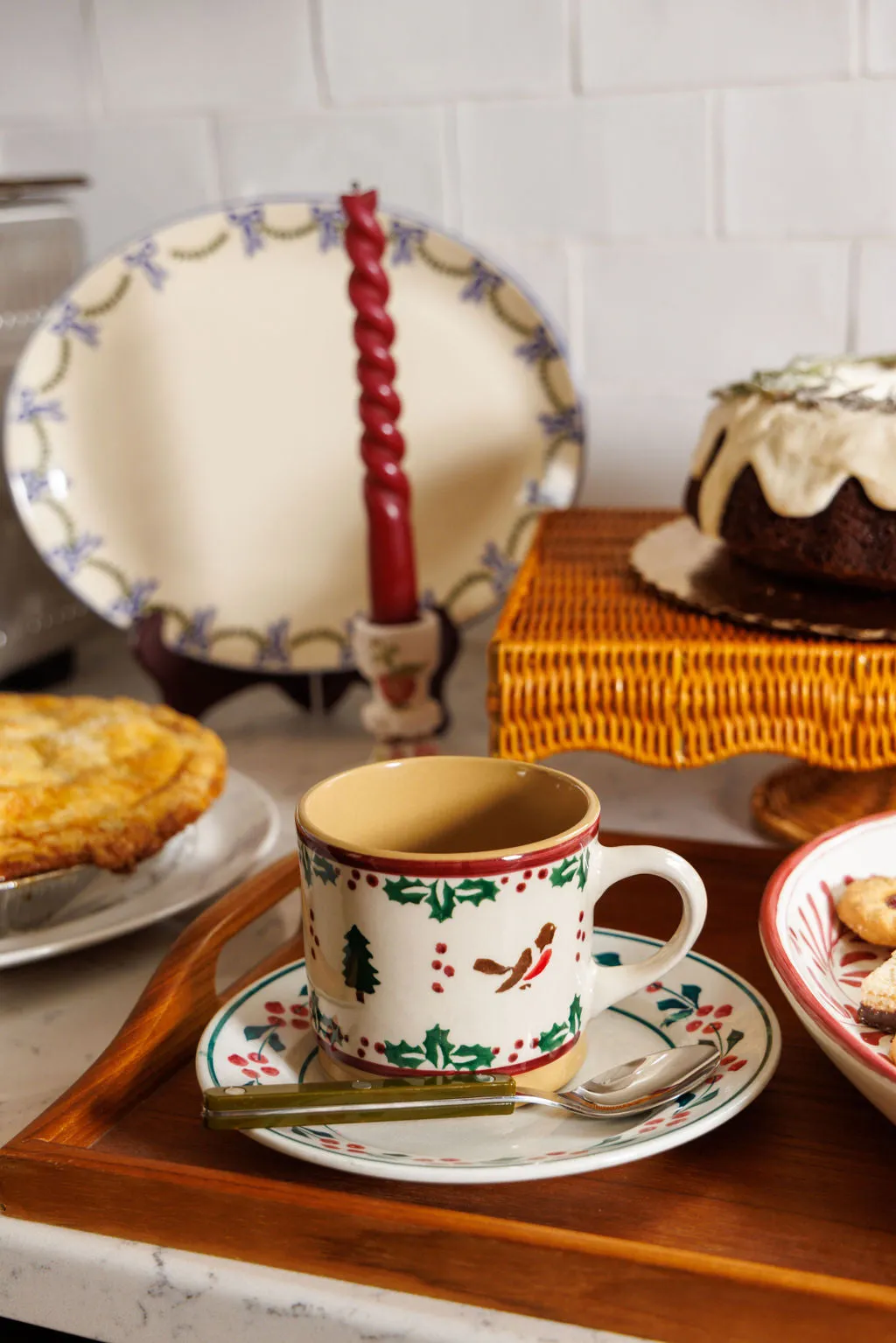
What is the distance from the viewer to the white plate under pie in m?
0.94

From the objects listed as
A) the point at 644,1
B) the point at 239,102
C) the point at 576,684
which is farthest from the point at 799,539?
the point at 239,102

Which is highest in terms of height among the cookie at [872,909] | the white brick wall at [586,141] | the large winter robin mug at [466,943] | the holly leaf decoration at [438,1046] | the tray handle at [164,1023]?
the white brick wall at [586,141]

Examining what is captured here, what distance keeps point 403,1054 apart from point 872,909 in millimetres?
200

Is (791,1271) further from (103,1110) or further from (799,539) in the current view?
(799,539)

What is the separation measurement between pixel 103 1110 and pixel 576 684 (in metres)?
0.30

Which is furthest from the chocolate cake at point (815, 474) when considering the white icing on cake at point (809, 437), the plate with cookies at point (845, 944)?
the plate with cookies at point (845, 944)

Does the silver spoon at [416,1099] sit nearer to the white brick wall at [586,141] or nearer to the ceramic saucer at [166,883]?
the ceramic saucer at [166,883]

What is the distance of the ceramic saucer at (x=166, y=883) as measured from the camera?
60cm

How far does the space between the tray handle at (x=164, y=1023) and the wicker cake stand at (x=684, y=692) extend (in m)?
0.15

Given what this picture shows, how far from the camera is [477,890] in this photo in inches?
16.3

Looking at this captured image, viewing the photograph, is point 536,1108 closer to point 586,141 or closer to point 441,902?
point 441,902

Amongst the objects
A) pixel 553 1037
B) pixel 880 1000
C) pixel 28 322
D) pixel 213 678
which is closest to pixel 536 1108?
pixel 553 1037

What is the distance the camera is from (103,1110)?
46 centimetres

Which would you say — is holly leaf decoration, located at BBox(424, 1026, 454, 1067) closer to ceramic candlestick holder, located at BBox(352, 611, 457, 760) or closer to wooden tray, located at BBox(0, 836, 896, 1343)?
wooden tray, located at BBox(0, 836, 896, 1343)
